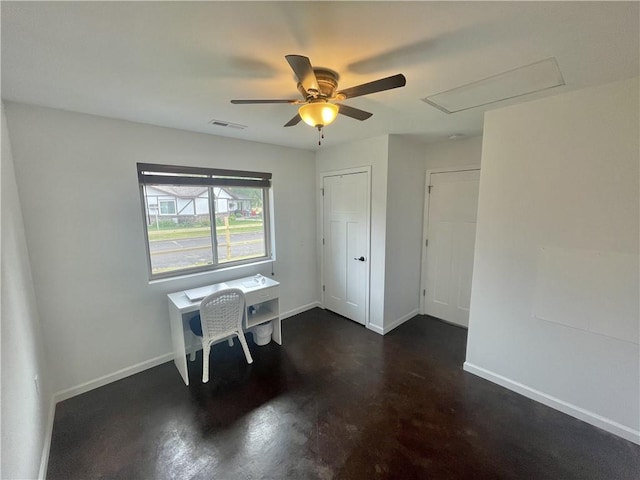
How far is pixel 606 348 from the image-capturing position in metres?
1.87

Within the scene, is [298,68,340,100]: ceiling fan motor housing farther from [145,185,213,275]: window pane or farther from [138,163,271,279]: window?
[145,185,213,275]: window pane

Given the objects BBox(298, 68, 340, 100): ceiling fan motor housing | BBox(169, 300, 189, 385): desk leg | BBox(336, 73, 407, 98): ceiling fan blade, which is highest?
BBox(298, 68, 340, 100): ceiling fan motor housing

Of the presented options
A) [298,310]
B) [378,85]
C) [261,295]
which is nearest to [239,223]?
[261,295]

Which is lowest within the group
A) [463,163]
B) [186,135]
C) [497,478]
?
[497,478]

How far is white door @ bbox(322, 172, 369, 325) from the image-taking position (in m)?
3.38

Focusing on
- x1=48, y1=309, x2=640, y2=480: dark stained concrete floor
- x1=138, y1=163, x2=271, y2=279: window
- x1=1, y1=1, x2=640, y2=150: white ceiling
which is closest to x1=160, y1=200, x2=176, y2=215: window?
x1=138, y1=163, x2=271, y2=279: window

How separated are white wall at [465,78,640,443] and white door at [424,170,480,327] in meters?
0.99

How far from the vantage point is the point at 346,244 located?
3633mm

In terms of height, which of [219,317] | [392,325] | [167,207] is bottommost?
[392,325]

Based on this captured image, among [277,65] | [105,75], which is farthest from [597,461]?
[105,75]

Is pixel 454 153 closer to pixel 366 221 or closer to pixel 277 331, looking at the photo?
pixel 366 221

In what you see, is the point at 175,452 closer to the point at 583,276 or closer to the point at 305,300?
the point at 305,300

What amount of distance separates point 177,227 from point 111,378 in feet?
4.99

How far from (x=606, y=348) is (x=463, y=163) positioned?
219 cm
